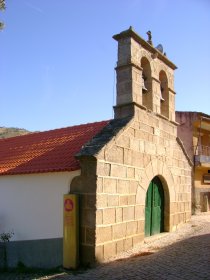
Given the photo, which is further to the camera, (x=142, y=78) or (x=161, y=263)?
(x=142, y=78)

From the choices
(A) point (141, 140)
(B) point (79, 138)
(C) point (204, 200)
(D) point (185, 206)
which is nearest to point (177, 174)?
(D) point (185, 206)

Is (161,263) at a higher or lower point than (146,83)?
lower

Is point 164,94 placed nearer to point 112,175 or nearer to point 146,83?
point 146,83

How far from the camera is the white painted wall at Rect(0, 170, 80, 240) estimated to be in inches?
328

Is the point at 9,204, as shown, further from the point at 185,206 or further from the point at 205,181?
the point at 205,181

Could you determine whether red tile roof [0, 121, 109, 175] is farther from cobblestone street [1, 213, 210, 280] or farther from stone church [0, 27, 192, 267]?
cobblestone street [1, 213, 210, 280]

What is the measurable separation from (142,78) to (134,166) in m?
2.82

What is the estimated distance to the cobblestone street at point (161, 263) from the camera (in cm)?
648

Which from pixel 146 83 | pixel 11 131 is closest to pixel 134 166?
pixel 146 83

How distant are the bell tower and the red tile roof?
1400mm

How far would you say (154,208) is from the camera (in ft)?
34.2

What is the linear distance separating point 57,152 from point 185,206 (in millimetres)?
5459

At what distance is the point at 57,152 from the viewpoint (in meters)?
9.80

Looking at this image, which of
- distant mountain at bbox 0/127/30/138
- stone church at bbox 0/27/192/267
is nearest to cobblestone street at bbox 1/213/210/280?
stone church at bbox 0/27/192/267
